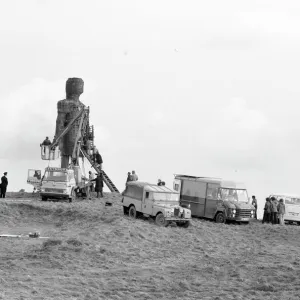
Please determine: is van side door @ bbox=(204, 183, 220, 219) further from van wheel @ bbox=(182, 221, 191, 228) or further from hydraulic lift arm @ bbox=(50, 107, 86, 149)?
hydraulic lift arm @ bbox=(50, 107, 86, 149)

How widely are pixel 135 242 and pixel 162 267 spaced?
414cm

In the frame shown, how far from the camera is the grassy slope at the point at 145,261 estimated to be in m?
15.9

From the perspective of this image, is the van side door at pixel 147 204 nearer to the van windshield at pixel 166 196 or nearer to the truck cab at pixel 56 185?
the van windshield at pixel 166 196

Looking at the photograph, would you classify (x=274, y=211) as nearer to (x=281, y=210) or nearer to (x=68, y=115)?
(x=281, y=210)

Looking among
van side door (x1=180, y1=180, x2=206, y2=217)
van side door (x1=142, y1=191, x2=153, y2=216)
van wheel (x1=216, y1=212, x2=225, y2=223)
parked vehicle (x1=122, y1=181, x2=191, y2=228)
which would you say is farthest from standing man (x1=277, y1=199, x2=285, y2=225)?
van side door (x1=142, y1=191, x2=153, y2=216)

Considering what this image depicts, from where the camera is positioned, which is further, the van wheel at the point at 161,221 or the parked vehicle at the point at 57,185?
the parked vehicle at the point at 57,185

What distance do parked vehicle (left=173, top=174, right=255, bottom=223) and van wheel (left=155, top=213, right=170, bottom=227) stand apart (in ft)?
14.7

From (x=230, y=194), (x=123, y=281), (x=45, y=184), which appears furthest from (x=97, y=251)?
(x=45, y=184)

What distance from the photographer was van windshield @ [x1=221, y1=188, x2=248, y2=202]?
31359mm

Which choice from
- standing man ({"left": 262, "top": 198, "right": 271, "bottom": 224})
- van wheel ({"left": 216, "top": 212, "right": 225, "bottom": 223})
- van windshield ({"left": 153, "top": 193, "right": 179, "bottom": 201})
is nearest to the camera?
van windshield ({"left": 153, "top": 193, "right": 179, "bottom": 201})

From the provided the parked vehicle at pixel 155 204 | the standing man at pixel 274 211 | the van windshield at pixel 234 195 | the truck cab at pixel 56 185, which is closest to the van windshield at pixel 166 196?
the parked vehicle at pixel 155 204

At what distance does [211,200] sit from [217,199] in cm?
39

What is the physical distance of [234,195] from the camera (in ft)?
104

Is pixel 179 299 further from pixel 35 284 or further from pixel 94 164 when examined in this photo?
pixel 94 164
